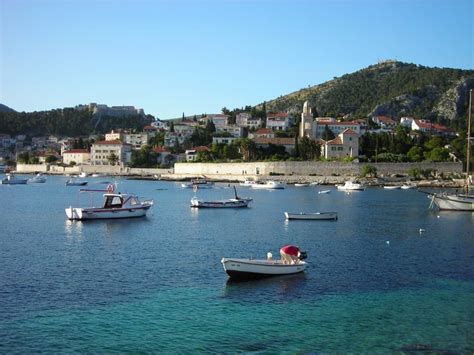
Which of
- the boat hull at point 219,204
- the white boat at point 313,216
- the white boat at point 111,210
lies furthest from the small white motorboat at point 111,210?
the white boat at point 313,216

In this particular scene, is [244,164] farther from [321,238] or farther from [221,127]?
[321,238]

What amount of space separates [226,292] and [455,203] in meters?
31.4

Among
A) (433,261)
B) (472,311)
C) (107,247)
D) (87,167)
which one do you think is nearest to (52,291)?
(107,247)

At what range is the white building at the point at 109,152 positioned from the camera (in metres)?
130

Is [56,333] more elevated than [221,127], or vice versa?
[221,127]

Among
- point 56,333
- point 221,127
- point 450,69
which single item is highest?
point 450,69

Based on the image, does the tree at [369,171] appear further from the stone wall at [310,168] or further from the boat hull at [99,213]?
the boat hull at [99,213]

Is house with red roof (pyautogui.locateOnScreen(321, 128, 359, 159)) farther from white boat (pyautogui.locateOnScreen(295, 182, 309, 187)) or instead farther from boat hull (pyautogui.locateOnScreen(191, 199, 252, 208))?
boat hull (pyautogui.locateOnScreen(191, 199, 252, 208))

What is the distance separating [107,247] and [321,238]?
10566 mm

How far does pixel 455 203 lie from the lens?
4353cm

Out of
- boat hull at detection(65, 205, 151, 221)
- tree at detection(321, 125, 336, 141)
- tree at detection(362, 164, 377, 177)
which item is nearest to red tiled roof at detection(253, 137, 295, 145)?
tree at detection(321, 125, 336, 141)

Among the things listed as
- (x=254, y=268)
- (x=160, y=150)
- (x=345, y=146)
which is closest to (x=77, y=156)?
(x=160, y=150)

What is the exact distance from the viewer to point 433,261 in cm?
2242

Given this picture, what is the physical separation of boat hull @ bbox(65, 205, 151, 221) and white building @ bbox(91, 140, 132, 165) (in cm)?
9308
